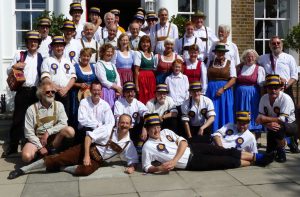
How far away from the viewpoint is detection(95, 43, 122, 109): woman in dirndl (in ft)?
23.6

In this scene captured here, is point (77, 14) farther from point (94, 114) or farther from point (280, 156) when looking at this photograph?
point (280, 156)

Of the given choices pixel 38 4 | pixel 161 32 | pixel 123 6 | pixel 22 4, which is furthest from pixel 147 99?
pixel 123 6

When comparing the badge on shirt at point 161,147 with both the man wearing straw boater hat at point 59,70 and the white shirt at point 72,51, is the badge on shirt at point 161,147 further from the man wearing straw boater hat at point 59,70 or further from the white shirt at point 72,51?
the white shirt at point 72,51

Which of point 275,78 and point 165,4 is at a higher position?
point 165,4

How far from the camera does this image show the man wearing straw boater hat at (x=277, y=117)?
6945mm

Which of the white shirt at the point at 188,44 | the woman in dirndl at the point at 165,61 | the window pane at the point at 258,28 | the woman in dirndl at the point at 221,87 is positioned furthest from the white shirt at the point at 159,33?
the window pane at the point at 258,28

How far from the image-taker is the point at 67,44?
7.53 meters

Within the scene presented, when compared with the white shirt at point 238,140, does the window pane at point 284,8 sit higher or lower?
higher

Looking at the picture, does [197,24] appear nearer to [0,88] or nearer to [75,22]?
[75,22]

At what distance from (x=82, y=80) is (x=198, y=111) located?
1930 mm

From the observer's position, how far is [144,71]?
25.2ft

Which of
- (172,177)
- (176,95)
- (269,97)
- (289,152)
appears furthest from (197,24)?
(172,177)

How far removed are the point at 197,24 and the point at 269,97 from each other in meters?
2.10

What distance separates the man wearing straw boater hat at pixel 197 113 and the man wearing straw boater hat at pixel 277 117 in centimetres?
81
